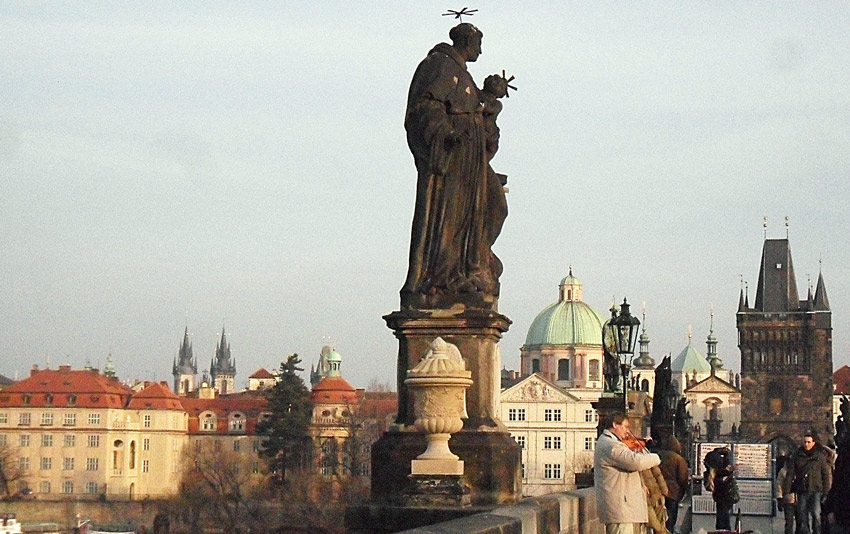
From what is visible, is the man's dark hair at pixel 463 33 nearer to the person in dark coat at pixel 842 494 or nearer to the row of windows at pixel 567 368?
the person in dark coat at pixel 842 494

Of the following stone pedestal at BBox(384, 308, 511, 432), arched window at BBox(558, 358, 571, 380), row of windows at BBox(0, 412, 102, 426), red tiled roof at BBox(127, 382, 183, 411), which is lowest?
stone pedestal at BBox(384, 308, 511, 432)

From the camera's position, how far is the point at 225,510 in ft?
302

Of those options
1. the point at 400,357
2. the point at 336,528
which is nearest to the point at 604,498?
the point at 400,357

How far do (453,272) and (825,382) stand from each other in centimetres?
14590

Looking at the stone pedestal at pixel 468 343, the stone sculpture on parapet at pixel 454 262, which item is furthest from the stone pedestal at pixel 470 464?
the stone pedestal at pixel 468 343

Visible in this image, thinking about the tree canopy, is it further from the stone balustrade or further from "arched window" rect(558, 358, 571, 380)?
the stone balustrade

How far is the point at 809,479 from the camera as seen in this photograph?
1845cm

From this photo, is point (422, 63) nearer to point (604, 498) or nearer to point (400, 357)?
point (400, 357)

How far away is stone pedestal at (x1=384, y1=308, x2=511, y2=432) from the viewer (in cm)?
1202

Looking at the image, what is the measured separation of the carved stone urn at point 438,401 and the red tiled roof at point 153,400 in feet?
464

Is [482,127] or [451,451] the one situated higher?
[482,127]

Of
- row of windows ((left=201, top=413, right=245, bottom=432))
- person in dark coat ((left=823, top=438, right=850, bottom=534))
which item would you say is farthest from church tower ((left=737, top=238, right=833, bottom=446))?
person in dark coat ((left=823, top=438, right=850, bottom=534))

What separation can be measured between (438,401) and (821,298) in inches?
6044

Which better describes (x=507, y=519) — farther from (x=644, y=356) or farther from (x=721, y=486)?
(x=644, y=356)
